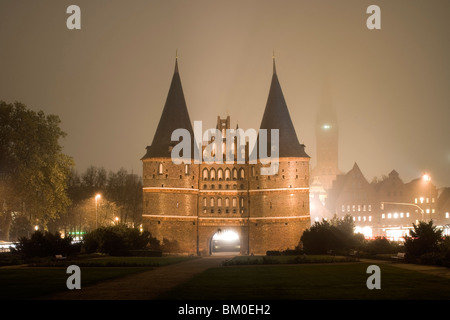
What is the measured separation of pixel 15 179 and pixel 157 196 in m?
16.3

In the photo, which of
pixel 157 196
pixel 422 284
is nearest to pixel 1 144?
pixel 157 196

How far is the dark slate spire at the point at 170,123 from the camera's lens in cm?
6912

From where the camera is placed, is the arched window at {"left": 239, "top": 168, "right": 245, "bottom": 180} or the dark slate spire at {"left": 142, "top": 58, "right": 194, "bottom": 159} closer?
the dark slate spire at {"left": 142, "top": 58, "right": 194, "bottom": 159}

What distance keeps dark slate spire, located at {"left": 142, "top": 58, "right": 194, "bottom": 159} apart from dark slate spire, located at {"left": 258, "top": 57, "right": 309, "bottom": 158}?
29.8 feet

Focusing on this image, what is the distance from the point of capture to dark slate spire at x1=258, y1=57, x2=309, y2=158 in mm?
69562

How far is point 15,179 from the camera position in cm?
5728

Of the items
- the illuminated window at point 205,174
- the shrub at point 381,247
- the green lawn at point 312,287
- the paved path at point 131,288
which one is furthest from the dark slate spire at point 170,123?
the green lawn at point 312,287

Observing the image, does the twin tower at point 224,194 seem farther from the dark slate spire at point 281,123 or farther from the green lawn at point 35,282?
the green lawn at point 35,282

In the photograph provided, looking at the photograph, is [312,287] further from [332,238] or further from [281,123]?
[281,123]

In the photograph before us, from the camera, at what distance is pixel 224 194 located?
2854 inches

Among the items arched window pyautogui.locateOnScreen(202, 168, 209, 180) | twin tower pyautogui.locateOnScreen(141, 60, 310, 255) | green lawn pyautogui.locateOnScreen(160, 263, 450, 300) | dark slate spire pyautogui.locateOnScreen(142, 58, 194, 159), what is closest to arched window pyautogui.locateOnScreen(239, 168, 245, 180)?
twin tower pyautogui.locateOnScreen(141, 60, 310, 255)

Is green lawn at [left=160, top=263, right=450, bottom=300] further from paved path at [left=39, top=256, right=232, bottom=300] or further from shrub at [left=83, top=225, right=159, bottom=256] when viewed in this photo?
shrub at [left=83, top=225, right=159, bottom=256]

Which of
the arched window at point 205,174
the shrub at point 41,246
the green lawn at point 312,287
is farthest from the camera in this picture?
the arched window at point 205,174
